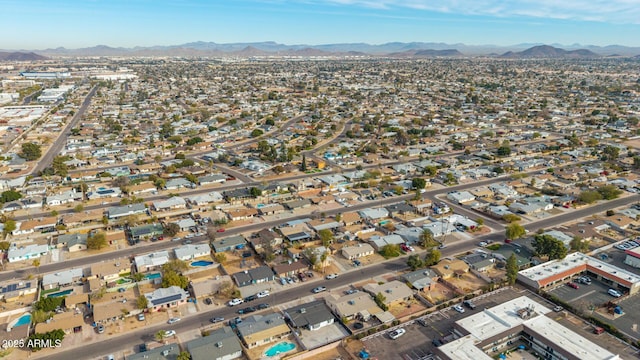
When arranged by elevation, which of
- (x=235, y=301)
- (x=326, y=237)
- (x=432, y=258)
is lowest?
(x=235, y=301)

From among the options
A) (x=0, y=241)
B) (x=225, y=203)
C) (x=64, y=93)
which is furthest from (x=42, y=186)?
(x=64, y=93)

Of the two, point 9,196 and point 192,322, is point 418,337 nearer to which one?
point 192,322

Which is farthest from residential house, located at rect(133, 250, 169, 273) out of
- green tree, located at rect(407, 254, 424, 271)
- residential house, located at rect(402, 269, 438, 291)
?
green tree, located at rect(407, 254, 424, 271)

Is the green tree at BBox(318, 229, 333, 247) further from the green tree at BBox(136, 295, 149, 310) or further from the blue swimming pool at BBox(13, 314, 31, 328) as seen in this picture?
the blue swimming pool at BBox(13, 314, 31, 328)

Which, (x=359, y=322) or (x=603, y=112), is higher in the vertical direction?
(x=603, y=112)

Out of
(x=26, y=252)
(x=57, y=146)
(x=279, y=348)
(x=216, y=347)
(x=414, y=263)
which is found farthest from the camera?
(x=57, y=146)

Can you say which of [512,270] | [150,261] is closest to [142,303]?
[150,261]

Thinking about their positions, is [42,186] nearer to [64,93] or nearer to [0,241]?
[0,241]
